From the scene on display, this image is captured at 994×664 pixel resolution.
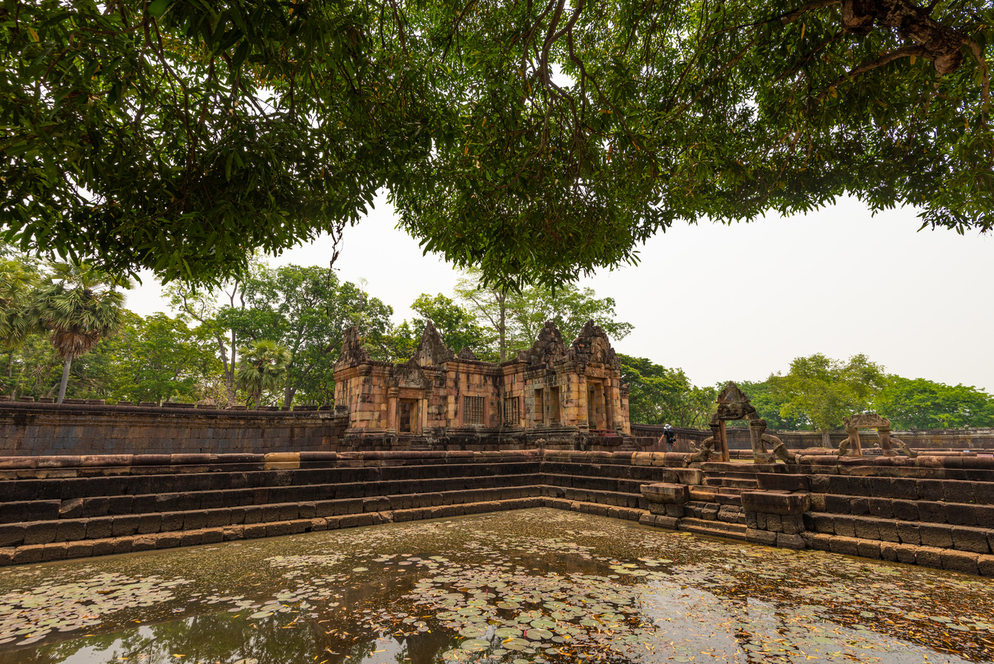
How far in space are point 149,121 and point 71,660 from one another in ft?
16.1

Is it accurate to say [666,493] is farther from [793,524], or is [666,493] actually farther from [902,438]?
[902,438]

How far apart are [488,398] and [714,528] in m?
14.5

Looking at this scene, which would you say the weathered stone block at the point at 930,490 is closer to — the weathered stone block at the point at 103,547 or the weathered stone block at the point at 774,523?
the weathered stone block at the point at 774,523

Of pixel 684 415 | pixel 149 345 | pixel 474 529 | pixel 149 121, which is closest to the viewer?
pixel 149 121

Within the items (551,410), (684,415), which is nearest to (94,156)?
(551,410)

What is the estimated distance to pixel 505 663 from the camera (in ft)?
9.77

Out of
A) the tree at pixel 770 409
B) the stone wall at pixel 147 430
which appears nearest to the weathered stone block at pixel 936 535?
the stone wall at pixel 147 430

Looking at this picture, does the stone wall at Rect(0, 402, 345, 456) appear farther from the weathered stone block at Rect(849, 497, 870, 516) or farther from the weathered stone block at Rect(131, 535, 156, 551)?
the weathered stone block at Rect(849, 497, 870, 516)

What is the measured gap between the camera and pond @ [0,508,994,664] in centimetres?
314

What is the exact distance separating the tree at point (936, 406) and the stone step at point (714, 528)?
62236 millimetres

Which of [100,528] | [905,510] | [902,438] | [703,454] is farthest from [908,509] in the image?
[902,438]

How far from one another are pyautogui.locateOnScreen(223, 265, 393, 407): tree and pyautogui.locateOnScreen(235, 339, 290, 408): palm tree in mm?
1535

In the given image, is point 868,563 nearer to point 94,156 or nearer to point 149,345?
point 94,156

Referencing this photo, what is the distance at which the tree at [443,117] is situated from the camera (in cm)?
351
